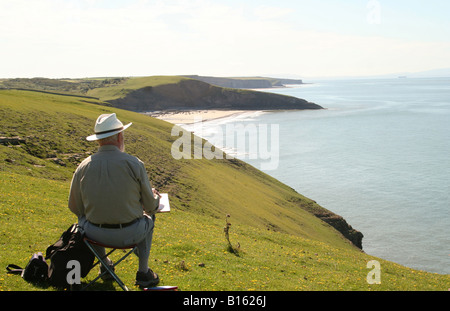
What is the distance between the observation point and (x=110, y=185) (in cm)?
762

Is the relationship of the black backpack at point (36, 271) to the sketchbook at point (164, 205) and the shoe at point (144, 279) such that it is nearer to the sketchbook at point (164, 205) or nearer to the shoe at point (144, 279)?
the shoe at point (144, 279)

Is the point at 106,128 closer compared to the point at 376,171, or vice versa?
the point at 106,128

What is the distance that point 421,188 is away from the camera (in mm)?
62250

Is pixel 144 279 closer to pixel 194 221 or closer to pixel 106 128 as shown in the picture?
pixel 106 128

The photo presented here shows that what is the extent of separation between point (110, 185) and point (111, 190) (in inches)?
4.0

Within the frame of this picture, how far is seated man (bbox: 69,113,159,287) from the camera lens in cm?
763

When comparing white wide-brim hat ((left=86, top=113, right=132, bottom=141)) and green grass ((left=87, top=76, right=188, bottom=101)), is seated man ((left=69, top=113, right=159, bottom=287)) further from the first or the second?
green grass ((left=87, top=76, right=188, bottom=101))

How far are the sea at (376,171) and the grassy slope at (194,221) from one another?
10034 mm

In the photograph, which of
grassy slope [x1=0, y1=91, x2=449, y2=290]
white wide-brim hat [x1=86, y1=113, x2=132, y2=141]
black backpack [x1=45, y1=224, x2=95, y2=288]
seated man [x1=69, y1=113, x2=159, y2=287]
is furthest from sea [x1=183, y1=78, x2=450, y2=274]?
white wide-brim hat [x1=86, y1=113, x2=132, y2=141]

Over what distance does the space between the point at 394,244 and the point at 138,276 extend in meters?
40.4

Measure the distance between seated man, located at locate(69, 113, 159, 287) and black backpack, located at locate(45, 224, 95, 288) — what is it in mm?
239

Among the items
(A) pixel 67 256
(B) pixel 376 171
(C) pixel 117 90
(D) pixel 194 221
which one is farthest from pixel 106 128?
(C) pixel 117 90
